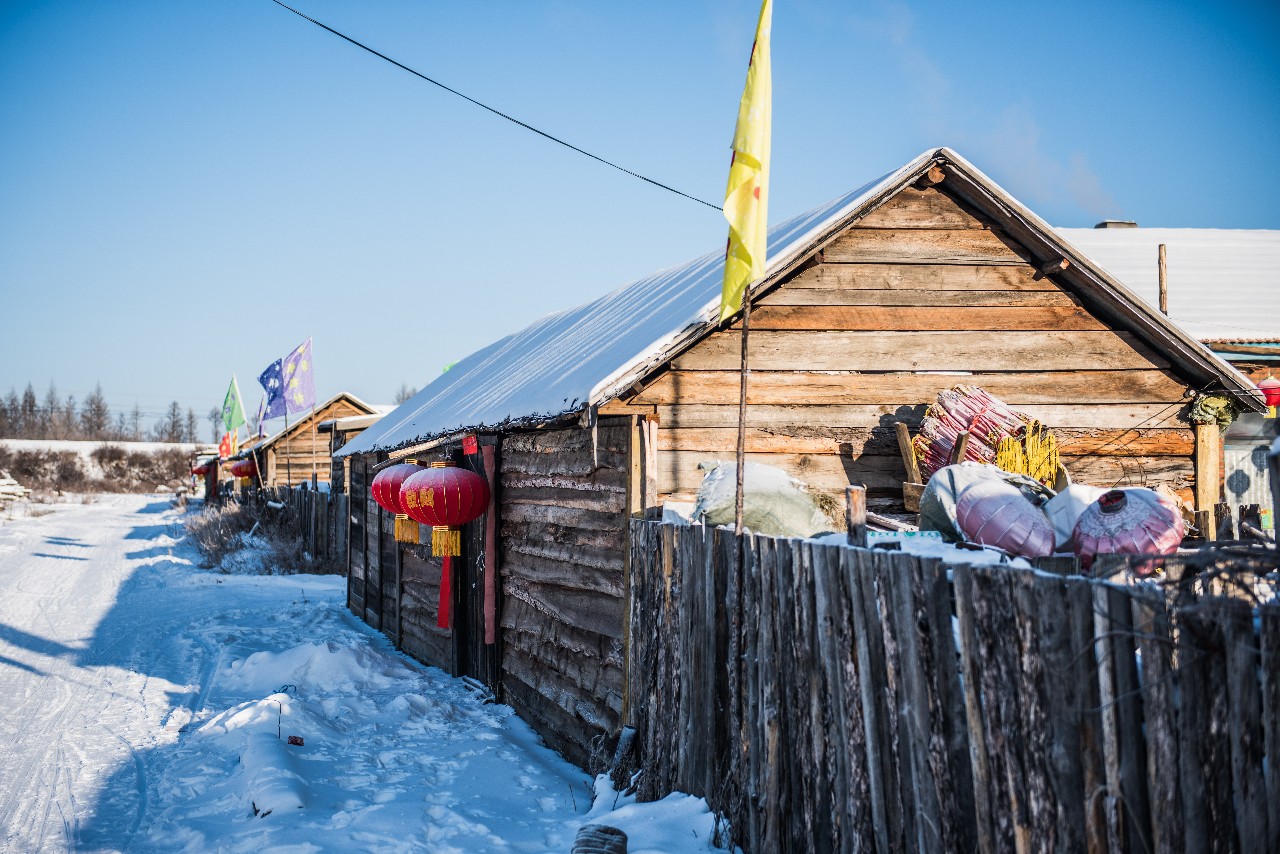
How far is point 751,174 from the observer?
5.10 m

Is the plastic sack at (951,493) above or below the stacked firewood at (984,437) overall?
below

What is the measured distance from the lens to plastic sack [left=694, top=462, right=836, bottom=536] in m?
6.37

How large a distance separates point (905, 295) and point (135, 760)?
7.57m

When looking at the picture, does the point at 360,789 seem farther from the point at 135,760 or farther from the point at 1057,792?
the point at 1057,792

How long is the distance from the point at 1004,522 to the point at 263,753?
5549 millimetres

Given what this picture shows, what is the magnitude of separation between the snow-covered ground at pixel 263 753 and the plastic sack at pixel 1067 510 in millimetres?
2906

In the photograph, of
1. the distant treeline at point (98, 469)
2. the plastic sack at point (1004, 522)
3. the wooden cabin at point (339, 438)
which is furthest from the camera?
the distant treeline at point (98, 469)

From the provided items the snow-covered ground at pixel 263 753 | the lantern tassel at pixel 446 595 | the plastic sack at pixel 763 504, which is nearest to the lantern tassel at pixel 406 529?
the lantern tassel at pixel 446 595

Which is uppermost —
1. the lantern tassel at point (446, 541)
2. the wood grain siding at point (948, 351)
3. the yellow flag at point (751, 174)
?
the yellow flag at point (751, 174)

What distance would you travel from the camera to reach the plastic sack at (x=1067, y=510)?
585 centimetres

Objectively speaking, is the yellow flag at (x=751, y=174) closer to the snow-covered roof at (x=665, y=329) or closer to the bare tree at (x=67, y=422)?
the snow-covered roof at (x=665, y=329)

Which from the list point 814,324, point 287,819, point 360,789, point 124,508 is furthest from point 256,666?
point 124,508

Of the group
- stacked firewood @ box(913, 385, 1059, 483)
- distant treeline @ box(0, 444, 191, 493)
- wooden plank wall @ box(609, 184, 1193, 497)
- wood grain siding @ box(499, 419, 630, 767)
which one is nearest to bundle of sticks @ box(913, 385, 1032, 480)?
stacked firewood @ box(913, 385, 1059, 483)

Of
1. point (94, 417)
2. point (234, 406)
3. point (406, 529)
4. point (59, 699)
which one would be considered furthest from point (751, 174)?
point (94, 417)
